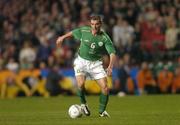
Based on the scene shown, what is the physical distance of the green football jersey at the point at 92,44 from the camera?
54.7 feet

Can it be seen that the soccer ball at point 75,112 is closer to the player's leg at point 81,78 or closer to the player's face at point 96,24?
the player's leg at point 81,78

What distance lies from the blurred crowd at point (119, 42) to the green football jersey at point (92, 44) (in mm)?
Result: 12640

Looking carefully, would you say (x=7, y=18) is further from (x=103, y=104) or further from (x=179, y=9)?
(x=103, y=104)

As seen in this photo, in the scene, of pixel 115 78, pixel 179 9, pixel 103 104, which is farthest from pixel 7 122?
pixel 179 9

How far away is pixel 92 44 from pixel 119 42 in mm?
13849

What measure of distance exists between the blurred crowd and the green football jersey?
1264cm

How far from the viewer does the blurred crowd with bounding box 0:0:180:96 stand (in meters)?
30.2

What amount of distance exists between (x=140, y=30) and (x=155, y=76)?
2247 millimetres

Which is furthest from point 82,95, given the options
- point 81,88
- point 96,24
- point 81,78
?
point 96,24

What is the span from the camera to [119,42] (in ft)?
100

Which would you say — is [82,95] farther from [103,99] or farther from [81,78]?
[103,99]

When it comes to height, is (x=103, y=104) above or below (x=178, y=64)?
above

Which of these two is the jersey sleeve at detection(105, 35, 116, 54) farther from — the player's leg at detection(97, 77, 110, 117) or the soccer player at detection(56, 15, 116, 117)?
the player's leg at detection(97, 77, 110, 117)

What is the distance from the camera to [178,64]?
30.1 meters
